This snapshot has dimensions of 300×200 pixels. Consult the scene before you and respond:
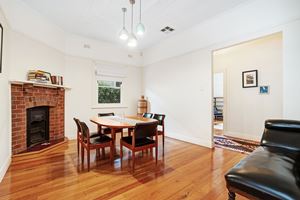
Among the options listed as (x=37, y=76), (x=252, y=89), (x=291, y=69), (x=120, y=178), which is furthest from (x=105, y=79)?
(x=291, y=69)

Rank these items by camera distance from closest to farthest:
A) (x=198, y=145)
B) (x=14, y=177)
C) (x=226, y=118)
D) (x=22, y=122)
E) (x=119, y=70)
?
(x=14, y=177)
(x=22, y=122)
(x=198, y=145)
(x=226, y=118)
(x=119, y=70)

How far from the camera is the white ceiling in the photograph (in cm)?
281

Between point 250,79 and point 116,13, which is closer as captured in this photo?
point 116,13

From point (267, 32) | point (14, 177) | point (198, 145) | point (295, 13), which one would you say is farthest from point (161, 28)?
point (14, 177)

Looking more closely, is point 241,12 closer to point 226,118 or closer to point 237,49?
point 237,49

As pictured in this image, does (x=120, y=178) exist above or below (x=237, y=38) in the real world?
below

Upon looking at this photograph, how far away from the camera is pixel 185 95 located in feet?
13.3

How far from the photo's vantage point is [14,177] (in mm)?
2111

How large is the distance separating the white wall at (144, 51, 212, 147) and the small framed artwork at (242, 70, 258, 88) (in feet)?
4.65

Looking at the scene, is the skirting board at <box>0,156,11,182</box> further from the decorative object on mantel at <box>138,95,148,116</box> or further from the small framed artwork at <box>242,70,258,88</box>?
the small framed artwork at <box>242,70,258,88</box>

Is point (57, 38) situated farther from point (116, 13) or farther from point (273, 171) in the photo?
point (273, 171)

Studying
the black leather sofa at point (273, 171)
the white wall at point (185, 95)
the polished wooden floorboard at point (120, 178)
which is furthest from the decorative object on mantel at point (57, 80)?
the black leather sofa at point (273, 171)

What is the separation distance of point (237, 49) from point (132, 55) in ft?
10.9

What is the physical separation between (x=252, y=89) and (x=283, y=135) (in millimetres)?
2613
